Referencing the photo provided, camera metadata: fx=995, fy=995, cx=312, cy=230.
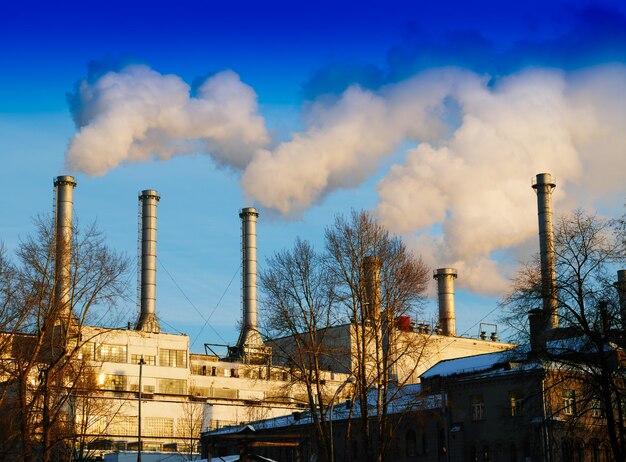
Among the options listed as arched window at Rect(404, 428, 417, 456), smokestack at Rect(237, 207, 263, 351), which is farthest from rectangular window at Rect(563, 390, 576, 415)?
smokestack at Rect(237, 207, 263, 351)

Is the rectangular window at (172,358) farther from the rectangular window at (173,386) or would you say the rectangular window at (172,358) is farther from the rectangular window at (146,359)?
the rectangular window at (173,386)

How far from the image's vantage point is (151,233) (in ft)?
328

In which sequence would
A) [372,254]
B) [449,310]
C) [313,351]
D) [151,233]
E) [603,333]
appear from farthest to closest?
1. [449,310]
2. [151,233]
3. [372,254]
4. [313,351]
5. [603,333]

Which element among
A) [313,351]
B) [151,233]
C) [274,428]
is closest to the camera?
[313,351]

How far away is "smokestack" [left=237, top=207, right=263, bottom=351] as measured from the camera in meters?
106

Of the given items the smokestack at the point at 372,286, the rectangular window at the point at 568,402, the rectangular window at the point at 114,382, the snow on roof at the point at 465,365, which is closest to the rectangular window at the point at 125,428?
the rectangular window at the point at 114,382

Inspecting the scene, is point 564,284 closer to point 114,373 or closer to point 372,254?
point 372,254

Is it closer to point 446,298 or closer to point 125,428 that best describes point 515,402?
point 125,428

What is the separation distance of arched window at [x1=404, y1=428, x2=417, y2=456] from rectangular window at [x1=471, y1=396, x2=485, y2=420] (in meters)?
4.86

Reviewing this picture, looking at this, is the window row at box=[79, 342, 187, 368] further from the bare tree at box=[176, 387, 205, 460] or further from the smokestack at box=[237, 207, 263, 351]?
the smokestack at box=[237, 207, 263, 351]

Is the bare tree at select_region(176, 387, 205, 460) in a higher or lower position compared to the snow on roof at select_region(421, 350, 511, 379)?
lower

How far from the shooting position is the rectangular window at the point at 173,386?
95.7 metres

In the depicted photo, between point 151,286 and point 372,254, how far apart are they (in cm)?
5096

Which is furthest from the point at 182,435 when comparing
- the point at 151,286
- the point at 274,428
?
the point at 274,428
